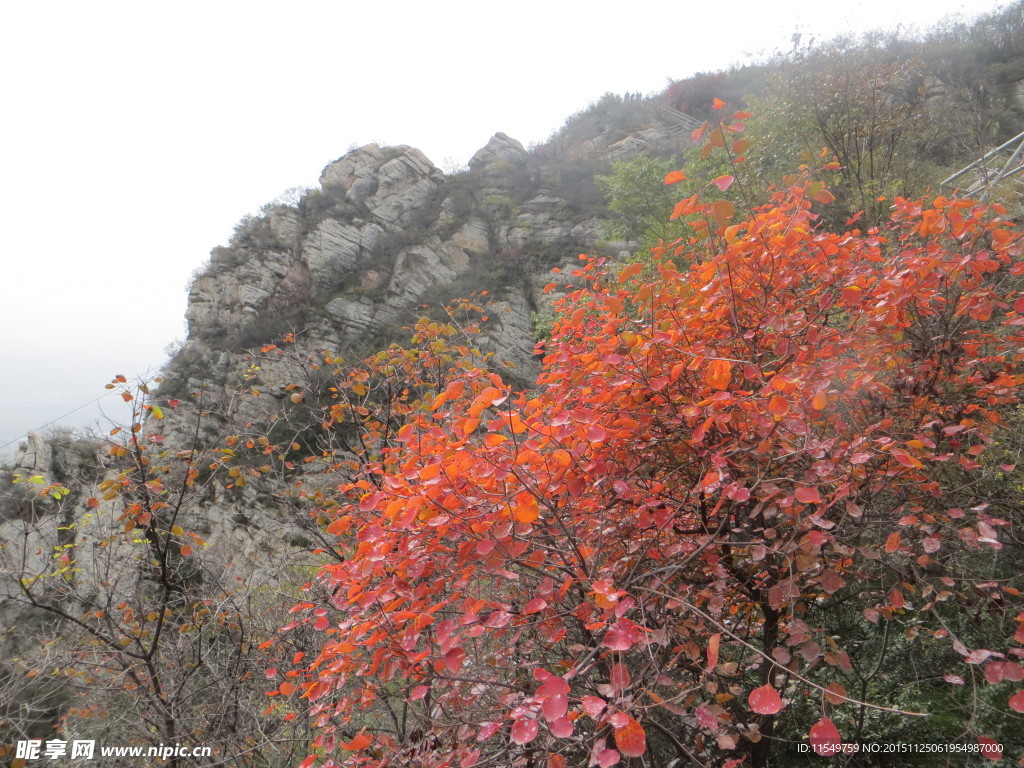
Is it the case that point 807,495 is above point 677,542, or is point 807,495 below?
above

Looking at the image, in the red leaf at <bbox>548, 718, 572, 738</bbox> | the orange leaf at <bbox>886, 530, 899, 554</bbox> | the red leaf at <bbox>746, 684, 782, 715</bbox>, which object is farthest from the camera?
the orange leaf at <bbox>886, 530, 899, 554</bbox>

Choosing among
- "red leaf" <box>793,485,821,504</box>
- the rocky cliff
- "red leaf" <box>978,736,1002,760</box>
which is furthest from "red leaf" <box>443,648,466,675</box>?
the rocky cliff

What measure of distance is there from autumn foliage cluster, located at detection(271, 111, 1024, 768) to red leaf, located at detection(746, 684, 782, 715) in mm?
12

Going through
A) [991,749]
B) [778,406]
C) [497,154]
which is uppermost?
[497,154]

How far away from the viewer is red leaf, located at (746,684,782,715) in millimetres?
1397

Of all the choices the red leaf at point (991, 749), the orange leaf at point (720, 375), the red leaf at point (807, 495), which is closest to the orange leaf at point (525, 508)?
the orange leaf at point (720, 375)

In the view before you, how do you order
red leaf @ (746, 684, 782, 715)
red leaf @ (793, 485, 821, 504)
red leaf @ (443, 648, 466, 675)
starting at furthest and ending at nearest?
red leaf @ (793, 485, 821, 504) < red leaf @ (443, 648, 466, 675) < red leaf @ (746, 684, 782, 715)

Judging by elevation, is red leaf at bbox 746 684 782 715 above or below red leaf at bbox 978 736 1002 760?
above

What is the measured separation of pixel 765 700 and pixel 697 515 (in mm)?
880

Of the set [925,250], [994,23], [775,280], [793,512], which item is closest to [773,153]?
[925,250]

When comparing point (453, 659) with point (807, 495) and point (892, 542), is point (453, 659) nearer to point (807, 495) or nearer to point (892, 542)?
point (807, 495)

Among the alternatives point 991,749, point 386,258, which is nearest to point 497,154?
point 386,258

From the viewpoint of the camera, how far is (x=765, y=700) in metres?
1.44

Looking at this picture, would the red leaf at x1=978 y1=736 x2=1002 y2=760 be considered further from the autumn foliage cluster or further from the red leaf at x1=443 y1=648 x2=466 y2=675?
the red leaf at x1=443 y1=648 x2=466 y2=675
